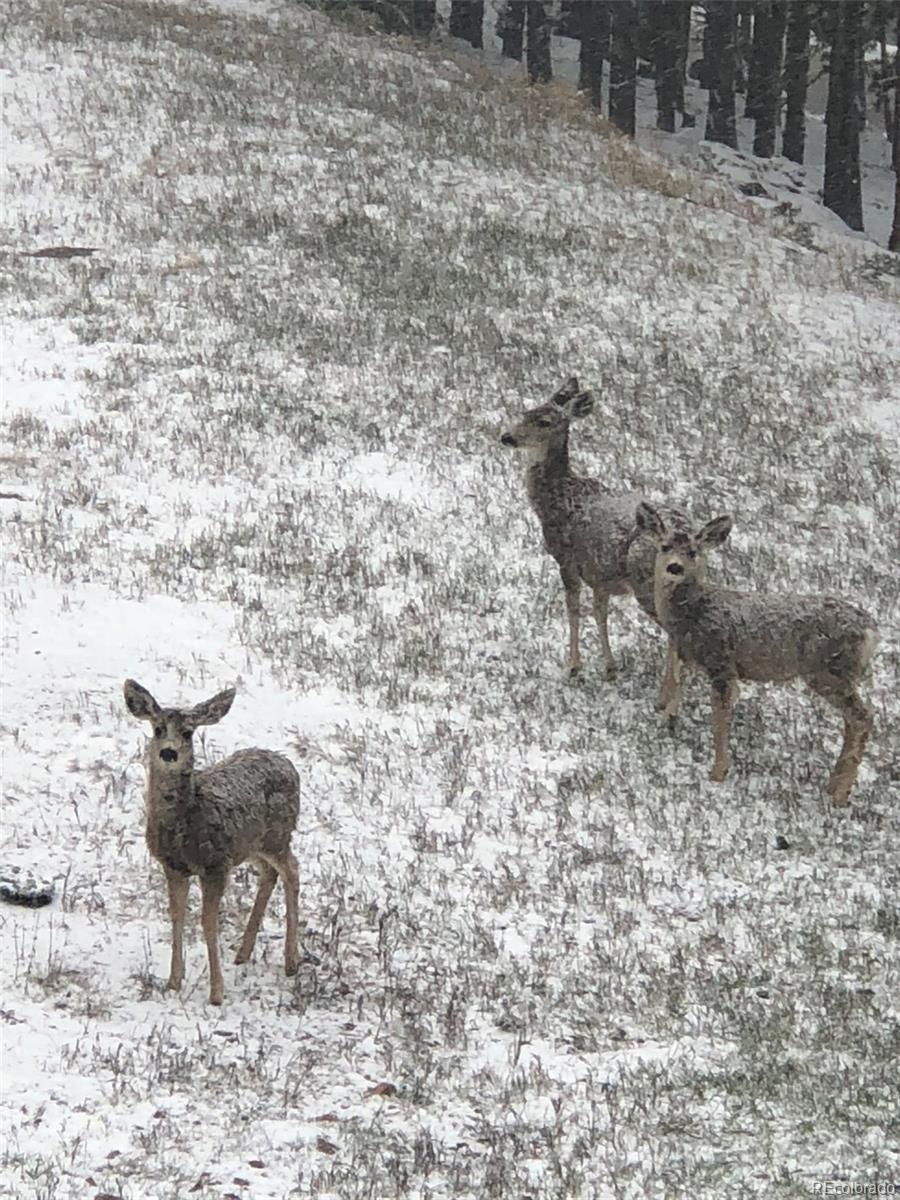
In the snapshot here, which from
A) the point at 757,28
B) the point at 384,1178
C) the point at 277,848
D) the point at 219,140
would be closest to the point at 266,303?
the point at 219,140

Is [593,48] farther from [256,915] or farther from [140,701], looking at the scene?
[140,701]

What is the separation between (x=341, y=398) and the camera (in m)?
18.1

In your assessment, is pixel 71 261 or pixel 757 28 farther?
pixel 757 28

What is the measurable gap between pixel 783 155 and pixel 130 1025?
38.3 m

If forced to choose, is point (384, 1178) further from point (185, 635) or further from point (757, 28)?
point (757, 28)

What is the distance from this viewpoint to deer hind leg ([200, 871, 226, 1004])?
7832mm

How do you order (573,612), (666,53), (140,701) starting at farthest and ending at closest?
(666,53) < (573,612) < (140,701)

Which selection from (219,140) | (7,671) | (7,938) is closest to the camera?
(7,938)

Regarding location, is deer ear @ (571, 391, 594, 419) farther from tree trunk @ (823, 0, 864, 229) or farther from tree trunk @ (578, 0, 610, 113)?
tree trunk @ (578, 0, 610, 113)

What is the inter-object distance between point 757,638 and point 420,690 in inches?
97.9

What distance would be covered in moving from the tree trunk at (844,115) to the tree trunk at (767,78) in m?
4.83

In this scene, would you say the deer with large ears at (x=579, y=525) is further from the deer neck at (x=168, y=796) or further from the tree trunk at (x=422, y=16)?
the tree trunk at (x=422, y=16)

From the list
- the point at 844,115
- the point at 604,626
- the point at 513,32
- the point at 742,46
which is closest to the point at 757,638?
the point at 604,626

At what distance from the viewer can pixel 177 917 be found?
7918 millimetres
